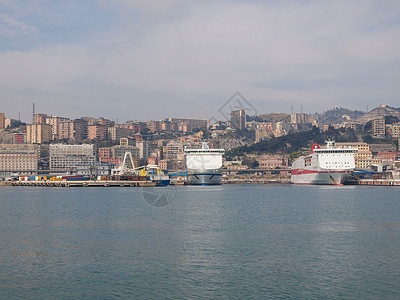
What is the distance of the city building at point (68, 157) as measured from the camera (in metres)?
184

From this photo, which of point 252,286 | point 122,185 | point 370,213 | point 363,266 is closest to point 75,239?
point 252,286

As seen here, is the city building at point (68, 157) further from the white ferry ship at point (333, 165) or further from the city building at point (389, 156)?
the white ferry ship at point (333, 165)

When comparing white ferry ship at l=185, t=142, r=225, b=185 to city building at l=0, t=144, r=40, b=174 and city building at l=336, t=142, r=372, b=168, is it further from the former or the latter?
city building at l=0, t=144, r=40, b=174

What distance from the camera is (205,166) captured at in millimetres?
96375

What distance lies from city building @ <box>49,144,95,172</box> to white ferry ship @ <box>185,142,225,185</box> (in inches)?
3560

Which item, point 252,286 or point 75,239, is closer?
point 252,286

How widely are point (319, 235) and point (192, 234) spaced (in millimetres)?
7566

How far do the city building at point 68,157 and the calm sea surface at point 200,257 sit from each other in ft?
493

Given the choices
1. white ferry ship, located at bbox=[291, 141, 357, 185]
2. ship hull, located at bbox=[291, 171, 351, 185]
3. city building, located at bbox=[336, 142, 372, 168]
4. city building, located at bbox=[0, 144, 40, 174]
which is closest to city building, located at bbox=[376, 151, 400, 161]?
city building, located at bbox=[336, 142, 372, 168]

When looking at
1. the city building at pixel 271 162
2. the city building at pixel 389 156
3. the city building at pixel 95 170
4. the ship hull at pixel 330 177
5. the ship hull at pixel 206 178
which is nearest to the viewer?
the ship hull at pixel 330 177

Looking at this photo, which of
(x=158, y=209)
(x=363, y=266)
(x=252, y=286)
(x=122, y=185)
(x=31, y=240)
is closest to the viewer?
(x=252, y=286)

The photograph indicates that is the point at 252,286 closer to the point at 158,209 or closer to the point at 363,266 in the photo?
the point at 363,266

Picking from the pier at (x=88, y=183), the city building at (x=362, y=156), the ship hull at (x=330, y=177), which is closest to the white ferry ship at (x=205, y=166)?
the pier at (x=88, y=183)

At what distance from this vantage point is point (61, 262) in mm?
21797
